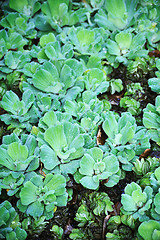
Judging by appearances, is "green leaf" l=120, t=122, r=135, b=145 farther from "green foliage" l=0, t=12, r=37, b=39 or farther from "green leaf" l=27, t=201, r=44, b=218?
"green foliage" l=0, t=12, r=37, b=39

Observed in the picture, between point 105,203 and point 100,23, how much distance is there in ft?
4.97

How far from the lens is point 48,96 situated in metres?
1.82

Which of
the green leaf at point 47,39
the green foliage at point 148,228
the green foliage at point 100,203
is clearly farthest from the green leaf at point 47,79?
the green foliage at point 148,228

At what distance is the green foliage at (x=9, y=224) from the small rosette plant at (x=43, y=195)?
0.05m

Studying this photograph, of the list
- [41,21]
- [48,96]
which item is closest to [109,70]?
[48,96]

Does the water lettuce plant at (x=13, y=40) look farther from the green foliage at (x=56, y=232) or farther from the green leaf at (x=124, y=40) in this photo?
the green foliage at (x=56, y=232)

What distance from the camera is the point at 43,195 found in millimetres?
1355

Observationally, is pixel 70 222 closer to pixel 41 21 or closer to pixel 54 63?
pixel 54 63

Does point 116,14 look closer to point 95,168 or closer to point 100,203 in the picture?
point 95,168

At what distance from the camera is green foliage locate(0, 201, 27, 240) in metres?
1.29

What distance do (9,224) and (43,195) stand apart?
23cm

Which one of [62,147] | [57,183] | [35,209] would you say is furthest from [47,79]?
[35,209]

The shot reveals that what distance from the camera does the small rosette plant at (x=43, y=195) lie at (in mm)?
1354

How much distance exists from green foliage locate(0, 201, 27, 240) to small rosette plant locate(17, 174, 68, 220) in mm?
52
